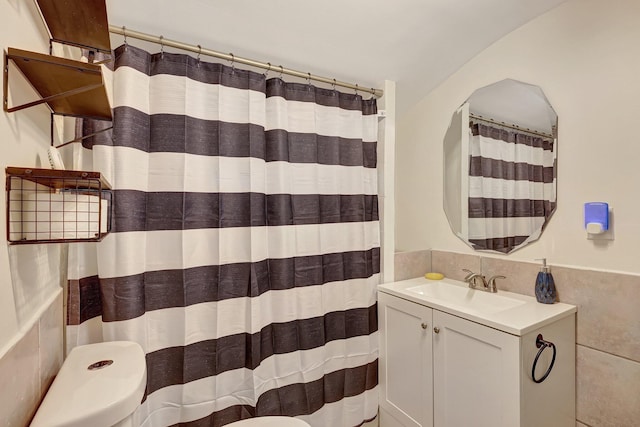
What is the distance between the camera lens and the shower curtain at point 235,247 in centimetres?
124

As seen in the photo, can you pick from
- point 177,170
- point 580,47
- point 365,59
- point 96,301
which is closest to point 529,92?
point 580,47

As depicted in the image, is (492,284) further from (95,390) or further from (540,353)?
(95,390)

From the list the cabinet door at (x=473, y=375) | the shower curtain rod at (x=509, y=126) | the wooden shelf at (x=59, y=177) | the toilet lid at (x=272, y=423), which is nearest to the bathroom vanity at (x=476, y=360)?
the cabinet door at (x=473, y=375)

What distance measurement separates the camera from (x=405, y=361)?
5.46 ft

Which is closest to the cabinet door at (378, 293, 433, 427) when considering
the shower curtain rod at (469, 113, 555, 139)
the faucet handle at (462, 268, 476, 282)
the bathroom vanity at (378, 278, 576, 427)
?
the bathroom vanity at (378, 278, 576, 427)

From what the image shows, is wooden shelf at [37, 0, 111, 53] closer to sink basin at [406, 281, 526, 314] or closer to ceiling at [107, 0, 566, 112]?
ceiling at [107, 0, 566, 112]

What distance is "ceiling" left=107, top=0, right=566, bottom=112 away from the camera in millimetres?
1321

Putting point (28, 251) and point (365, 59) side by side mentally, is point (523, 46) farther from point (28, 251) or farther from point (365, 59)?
point (28, 251)

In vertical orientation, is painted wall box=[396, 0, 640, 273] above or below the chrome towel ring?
above

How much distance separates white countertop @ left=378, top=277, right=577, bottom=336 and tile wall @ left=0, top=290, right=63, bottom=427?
57.7 inches

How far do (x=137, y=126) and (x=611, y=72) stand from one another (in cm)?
207

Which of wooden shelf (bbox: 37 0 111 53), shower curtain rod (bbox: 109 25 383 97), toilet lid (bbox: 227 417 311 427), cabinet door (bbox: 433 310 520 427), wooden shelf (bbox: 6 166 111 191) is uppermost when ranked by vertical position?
shower curtain rod (bbox: 109 25 383 97)

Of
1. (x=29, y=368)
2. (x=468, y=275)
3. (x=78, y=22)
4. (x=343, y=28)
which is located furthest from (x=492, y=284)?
(x=78, y=22)

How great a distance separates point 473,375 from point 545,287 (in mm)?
567
